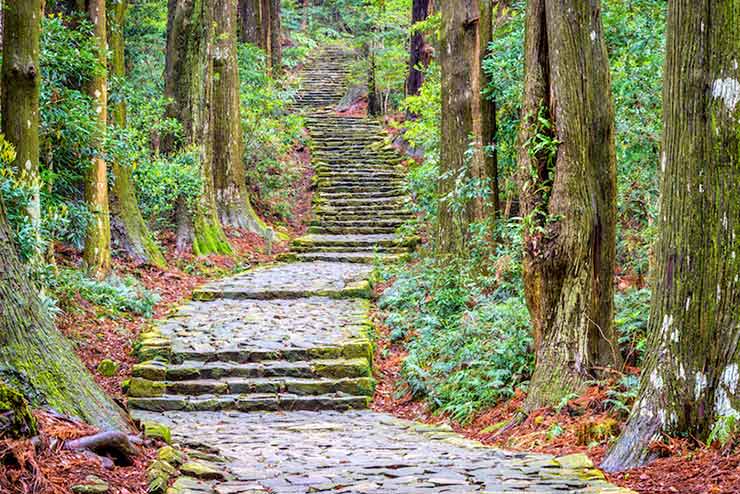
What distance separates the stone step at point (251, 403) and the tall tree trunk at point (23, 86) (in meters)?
2.52

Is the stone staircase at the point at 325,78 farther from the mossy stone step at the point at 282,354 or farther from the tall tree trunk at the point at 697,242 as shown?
the tall tree trunk at the point at 697,242

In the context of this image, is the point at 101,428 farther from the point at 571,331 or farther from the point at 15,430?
the point at 571,331

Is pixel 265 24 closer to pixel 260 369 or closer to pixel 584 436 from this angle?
pixel 260 369

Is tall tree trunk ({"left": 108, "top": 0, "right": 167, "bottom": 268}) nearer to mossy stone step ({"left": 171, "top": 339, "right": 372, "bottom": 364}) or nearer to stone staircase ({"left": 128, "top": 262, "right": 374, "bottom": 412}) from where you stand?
stone staircase ({"left": 128, "top": 262, "right": 374, "bottom": 412})

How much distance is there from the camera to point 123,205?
1406 centimetres

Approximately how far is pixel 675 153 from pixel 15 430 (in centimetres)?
429

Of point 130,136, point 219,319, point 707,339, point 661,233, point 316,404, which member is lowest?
point 316,404

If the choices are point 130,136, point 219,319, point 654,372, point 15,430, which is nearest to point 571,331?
point 654,372

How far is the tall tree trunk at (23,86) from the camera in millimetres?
8641

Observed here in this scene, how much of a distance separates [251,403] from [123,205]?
589cm

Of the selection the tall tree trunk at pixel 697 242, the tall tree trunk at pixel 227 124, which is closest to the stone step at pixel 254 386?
the tall tree trunk at pixel 697 242

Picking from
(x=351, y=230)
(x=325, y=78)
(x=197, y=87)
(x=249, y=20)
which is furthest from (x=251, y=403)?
(x=325, y=78)

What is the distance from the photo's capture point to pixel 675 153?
5.23m

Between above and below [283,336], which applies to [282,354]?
below
